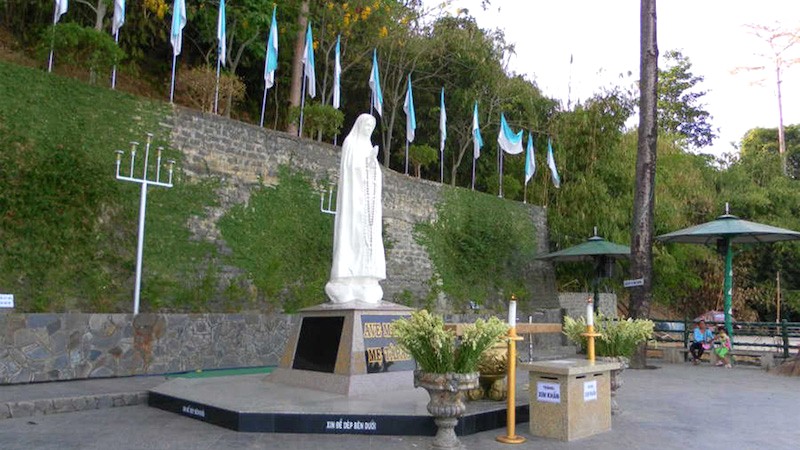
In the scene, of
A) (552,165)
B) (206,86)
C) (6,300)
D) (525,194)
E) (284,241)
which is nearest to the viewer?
(6,300)

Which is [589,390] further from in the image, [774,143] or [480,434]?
[774,143]

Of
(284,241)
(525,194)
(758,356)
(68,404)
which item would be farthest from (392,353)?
(525,194)

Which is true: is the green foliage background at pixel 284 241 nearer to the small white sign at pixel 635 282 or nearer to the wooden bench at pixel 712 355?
the small white sign at pixel 635 282

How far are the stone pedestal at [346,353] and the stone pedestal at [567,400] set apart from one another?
6.20ft

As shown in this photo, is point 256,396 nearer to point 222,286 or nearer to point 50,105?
point 222,286

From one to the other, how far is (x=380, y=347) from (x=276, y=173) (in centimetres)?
754

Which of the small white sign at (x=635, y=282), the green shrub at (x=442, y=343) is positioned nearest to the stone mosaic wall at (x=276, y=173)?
the small white sign at (x=635, y=282)

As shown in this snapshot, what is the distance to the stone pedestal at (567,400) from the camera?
5754mm

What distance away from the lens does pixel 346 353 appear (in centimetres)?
718

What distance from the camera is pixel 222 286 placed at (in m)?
12.3

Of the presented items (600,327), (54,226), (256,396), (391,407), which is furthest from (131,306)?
(600,327)

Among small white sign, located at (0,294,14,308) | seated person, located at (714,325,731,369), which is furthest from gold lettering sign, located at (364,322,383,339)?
seated person, located at (714,325,731,369)

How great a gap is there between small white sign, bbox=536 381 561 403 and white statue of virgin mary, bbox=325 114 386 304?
2.65m

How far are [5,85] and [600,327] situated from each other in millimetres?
9615
